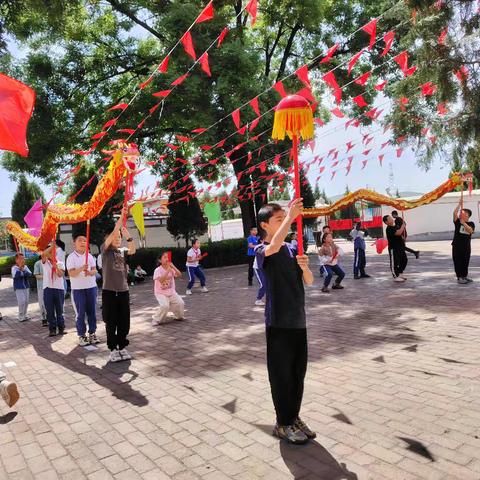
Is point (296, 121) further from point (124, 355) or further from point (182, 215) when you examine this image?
point (182, 215)

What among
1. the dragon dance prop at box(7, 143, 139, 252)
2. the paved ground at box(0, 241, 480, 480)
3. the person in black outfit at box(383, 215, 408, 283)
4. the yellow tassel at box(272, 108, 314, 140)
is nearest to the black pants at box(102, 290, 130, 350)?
the paved ground at box(0, 241, 480, 480)


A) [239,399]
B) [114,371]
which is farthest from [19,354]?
[239,399]

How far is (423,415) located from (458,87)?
20.1 feet

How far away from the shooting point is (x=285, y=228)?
10.3 feet

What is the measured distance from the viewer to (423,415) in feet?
12.2

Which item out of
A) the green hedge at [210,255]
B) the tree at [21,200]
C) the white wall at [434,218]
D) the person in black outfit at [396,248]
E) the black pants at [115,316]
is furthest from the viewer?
the tree at [21,200]

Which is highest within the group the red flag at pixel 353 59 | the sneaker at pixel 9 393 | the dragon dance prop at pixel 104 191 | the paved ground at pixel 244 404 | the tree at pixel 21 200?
the tree at pixel 21 200

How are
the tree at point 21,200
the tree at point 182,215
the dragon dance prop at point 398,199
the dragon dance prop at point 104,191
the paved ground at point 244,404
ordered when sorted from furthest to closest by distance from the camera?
the tree at point 21,200 → the tree at point 182,215 → the dragon dance prop at point 398,199 → the dragon dance prop at point 104,191 → the paved ground at point 244,404

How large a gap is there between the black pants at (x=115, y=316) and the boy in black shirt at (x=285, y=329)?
3178mm

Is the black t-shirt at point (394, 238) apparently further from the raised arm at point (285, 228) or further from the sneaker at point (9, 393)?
the sneaker at point (9, 393)

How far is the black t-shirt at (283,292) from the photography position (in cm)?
342

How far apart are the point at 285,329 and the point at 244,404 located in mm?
1243

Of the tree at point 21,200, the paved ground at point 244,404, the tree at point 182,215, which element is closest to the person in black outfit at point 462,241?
the paved ground at point 244,404

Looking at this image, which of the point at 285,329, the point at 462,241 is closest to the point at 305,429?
the point at 285,329
